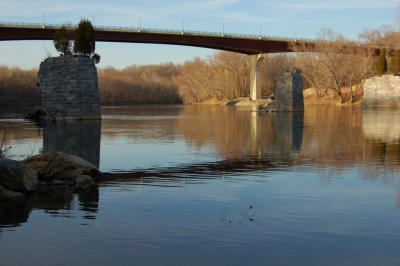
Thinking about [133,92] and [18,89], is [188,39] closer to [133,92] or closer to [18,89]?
[18,89]

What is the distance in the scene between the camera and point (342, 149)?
18203 mm

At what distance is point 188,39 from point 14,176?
A: 66.5m

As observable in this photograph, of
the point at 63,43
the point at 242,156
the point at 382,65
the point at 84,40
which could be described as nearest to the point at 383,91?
the point at 382,65

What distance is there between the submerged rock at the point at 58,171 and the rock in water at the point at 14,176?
0.82 meters

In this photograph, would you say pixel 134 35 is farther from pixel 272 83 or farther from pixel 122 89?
pixel 122 89

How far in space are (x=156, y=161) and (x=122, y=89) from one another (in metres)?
118

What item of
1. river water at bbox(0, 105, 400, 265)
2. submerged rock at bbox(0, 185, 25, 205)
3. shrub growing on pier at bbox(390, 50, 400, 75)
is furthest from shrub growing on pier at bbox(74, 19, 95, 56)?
shrub growing on pier at bbox(390, 50, 400, 75)

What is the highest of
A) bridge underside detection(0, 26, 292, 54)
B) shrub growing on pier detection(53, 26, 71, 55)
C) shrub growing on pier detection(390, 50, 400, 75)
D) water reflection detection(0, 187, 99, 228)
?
bridge underside detection(0, 26, 292, 54)

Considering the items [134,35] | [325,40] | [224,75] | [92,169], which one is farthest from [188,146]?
[224,75]

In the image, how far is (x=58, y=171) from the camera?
1191 centimetres

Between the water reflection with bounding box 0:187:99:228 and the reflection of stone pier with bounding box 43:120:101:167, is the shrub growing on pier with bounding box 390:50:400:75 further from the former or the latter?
the water reflection with bounding box 0:187:99:228

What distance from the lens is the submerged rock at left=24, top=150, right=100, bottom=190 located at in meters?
11.5

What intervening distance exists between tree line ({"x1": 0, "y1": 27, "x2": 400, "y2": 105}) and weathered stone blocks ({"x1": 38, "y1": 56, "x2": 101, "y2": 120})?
28848 mm

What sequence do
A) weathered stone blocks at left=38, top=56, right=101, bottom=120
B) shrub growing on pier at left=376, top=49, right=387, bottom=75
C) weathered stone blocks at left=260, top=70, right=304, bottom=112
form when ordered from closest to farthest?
weathered stone blocks at left=38, top=56, right=101, bottom=120
weathered stone blocks at left=260, top=70, right=304, bottom=112
shrub growing on pier at left=376, top=49, right=387, bottom=75
